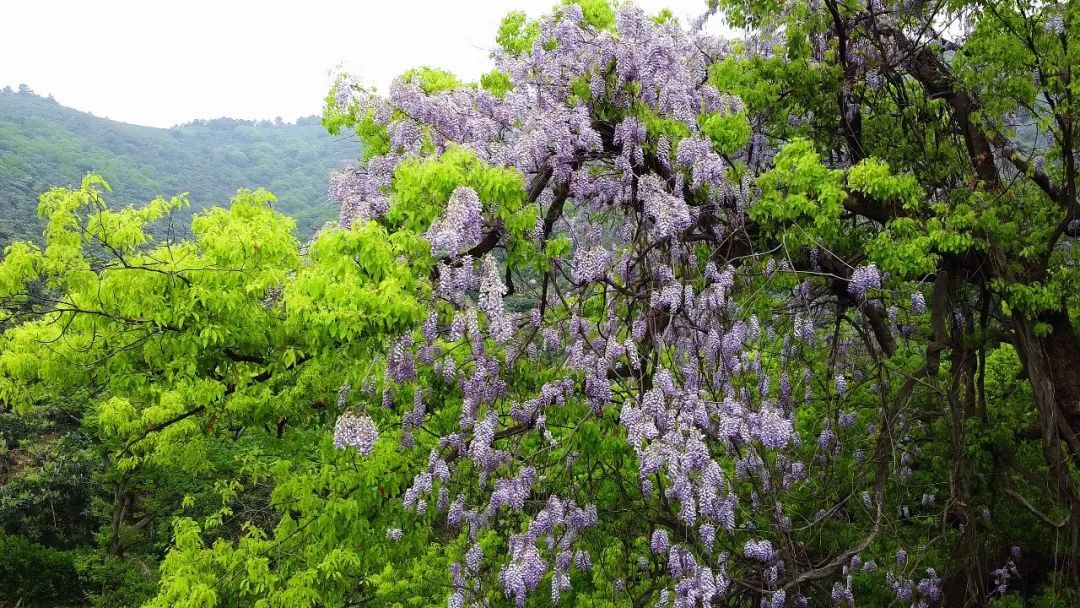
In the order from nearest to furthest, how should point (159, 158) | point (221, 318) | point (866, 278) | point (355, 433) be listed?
point (355, 433) < point (221, 318) < point (866, 278) < point (159, 158)

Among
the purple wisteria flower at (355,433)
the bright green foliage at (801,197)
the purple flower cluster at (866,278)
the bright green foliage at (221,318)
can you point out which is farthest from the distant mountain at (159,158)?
the purple flower cluster at (866,278)

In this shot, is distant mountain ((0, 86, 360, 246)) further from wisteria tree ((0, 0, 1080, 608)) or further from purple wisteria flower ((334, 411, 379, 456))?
purple wisteria flower ((334, 411, 379, 456))

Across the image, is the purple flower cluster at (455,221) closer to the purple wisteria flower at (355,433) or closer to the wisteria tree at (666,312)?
the wisteria tree at (666,312)

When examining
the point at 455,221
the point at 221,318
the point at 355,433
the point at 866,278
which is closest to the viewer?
the point at 355,433

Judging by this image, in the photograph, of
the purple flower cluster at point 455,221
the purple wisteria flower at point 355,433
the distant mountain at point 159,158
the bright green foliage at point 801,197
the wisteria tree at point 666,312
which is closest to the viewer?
the purple wisteria flower at point 355,433

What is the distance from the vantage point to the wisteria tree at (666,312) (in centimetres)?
521

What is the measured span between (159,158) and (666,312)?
71.8m

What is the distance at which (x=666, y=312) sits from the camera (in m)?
5.71

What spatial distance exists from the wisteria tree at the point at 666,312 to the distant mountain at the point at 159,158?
35215mm

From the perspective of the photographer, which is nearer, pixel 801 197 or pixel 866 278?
pixel 801 197

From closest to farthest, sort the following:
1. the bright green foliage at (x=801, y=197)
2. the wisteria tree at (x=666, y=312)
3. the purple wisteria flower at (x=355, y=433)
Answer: the purple wisteria flower at (x=355, y=433) < the wisteria tree at (x=666, y=312) < the bright green foliage at (x=801, y=197)

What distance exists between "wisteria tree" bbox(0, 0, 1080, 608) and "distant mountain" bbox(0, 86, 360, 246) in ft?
116

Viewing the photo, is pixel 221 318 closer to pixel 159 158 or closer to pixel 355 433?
pixel 355 433

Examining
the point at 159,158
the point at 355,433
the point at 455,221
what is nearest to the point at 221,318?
the point at 355,433
